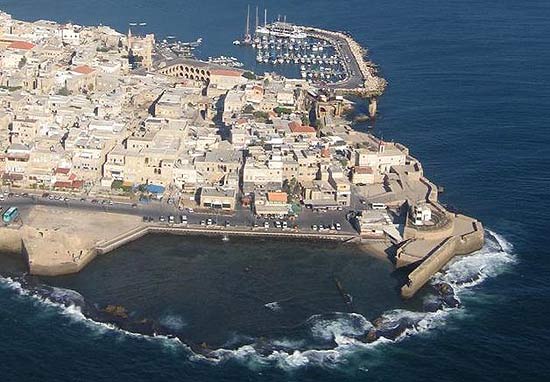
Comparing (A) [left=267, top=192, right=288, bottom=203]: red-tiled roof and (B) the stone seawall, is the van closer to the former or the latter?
(B) the stone seawall

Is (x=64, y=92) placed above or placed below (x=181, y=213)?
above

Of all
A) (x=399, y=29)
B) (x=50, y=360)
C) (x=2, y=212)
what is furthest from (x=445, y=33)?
(x=50, y=360)

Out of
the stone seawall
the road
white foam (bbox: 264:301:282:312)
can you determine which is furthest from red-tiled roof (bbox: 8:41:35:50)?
the stone seawall

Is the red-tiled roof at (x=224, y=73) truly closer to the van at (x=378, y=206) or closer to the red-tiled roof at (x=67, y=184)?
the red-tiled roof at (x=67, y=184)

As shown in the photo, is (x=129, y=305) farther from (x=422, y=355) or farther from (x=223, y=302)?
(x=422, y=355)

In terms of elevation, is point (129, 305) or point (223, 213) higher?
point (223, 213)

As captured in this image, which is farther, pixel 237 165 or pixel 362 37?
pixel 362 37

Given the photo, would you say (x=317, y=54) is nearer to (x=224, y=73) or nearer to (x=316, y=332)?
(x=224, y=73)

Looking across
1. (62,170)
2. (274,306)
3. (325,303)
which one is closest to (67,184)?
(62,170)
